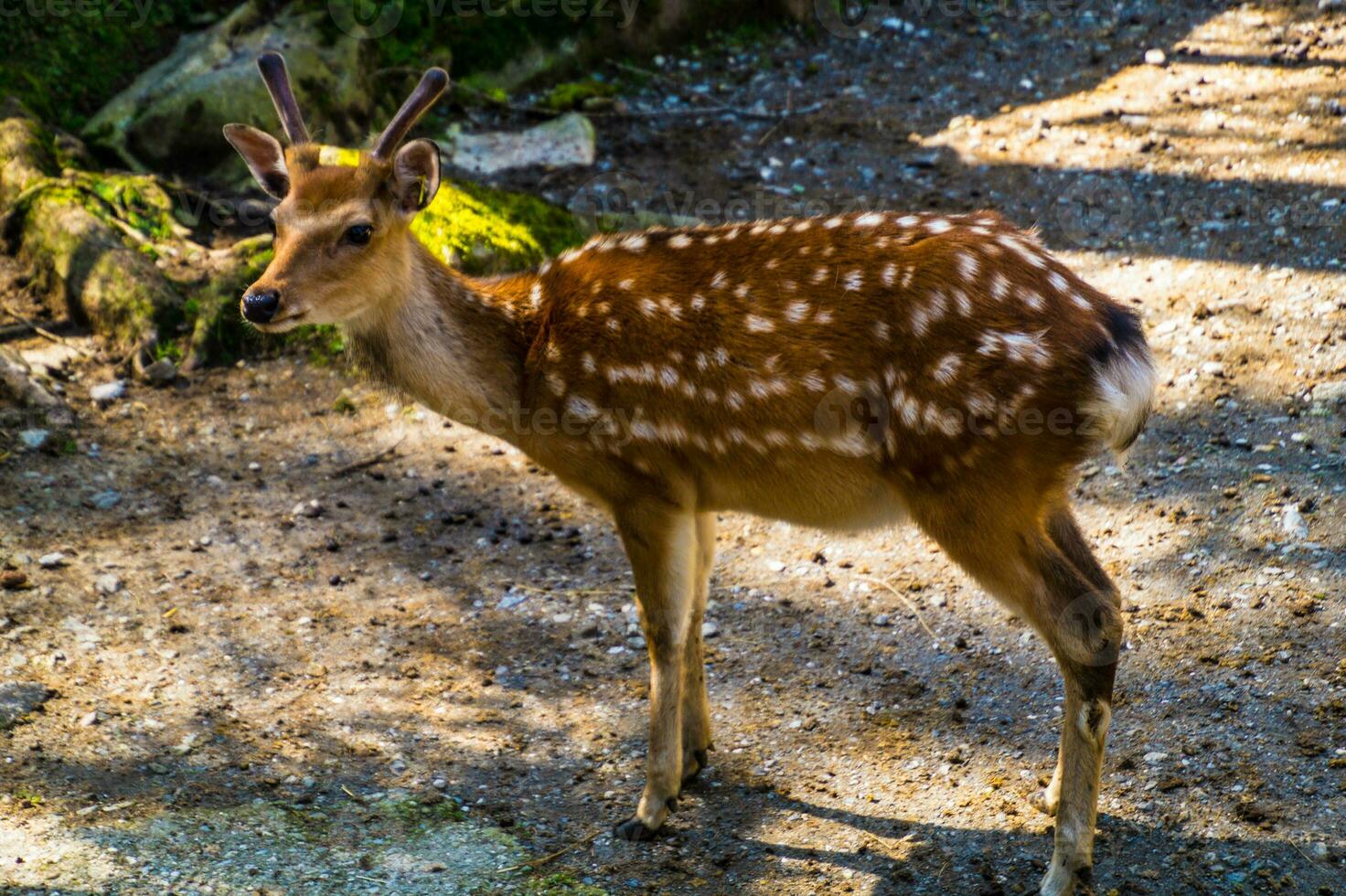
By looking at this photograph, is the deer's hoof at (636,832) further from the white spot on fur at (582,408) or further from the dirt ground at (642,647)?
the white spot on fur at (582,408)

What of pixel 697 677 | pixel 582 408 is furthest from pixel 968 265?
pixel 697 677

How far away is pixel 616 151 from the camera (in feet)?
29.8

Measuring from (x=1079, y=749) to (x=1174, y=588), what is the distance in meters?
1.43

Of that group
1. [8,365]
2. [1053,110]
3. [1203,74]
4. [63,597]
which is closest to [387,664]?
[63,597]

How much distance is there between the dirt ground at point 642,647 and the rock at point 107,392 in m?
0.06

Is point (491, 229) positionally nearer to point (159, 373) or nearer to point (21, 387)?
point (159, 373)

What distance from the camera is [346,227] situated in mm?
4590

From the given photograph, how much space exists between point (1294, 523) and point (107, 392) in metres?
5.82

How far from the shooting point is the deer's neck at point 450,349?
4727 millimetres

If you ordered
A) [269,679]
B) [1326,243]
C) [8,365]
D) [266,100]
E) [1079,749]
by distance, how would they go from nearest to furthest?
[1079,749]
[269,679]
[8,365]
[1326,243]
[266,100]

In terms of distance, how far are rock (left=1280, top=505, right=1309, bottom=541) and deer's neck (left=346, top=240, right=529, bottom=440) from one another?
3.20m

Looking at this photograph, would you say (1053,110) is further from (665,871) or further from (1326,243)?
(665,871)
